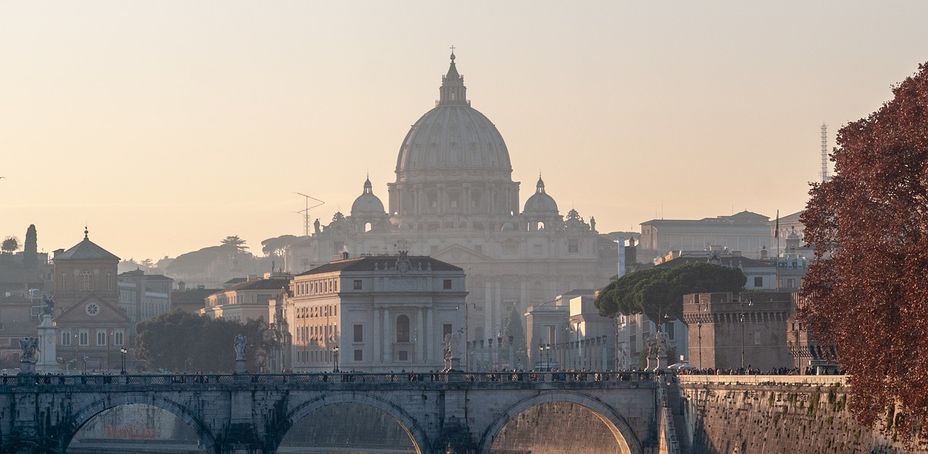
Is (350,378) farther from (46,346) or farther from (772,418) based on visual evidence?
(46,346)

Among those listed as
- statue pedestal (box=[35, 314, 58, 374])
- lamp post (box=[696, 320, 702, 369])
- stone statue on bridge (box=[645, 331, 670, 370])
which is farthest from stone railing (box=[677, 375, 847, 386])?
statue pedestal (box=[35, 314, 58, 374])

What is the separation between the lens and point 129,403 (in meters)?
Result: 118

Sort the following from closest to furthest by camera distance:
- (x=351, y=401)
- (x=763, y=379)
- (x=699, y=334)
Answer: (x=763, y=379), (x=351, y=401), (x=699, y=334)

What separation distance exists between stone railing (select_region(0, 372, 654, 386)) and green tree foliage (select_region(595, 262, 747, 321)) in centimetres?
4590

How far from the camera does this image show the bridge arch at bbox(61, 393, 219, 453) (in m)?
117

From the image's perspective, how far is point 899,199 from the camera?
92.2 meters

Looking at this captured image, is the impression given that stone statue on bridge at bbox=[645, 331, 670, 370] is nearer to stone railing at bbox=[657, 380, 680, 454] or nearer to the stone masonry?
stone railing at bbox=[657, 380, 680, 454]

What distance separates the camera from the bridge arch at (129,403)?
384 feet

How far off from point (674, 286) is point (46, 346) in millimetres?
40486

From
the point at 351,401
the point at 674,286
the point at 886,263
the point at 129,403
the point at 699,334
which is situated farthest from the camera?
the point at 674,286

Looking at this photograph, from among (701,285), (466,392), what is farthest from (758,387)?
(701,285)

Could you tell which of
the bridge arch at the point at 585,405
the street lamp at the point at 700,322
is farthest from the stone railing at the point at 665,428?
the street lamp at the point at 700,322

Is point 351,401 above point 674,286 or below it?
below

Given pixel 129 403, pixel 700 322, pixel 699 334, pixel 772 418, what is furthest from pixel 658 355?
pixel 129 403
